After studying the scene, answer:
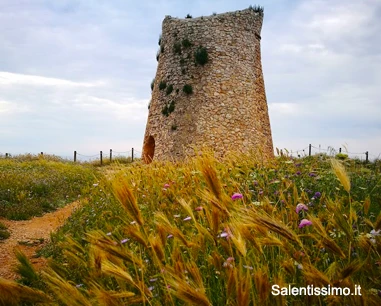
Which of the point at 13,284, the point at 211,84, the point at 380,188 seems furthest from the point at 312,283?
the point at 211,84

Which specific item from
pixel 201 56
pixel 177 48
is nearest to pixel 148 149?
pixel 177 48

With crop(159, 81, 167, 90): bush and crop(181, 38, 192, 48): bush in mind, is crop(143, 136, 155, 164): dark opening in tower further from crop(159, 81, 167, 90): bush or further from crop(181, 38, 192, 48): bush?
crop(181, 38, 192, 48): bush

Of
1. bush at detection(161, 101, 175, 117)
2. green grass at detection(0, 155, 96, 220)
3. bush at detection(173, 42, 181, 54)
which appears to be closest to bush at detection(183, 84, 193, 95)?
bush at detection(161, 101, 175, 117)

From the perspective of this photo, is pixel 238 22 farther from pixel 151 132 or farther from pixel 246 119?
pixel 151 132

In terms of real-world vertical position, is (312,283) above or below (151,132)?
below

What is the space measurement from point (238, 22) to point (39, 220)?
11899 millimetres

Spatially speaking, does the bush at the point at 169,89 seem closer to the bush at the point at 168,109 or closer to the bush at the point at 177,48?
the bush at the point at 168,109

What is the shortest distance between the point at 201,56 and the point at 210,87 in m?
1.39

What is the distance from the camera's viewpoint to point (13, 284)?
151 centimetres

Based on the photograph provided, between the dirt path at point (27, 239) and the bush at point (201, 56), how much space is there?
8.80 metres

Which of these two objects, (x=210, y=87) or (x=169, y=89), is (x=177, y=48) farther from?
(x=210, y=87)

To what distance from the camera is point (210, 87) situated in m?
15.4

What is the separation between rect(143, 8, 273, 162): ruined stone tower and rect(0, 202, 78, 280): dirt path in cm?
659

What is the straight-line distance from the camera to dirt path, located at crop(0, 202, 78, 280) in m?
5.43
